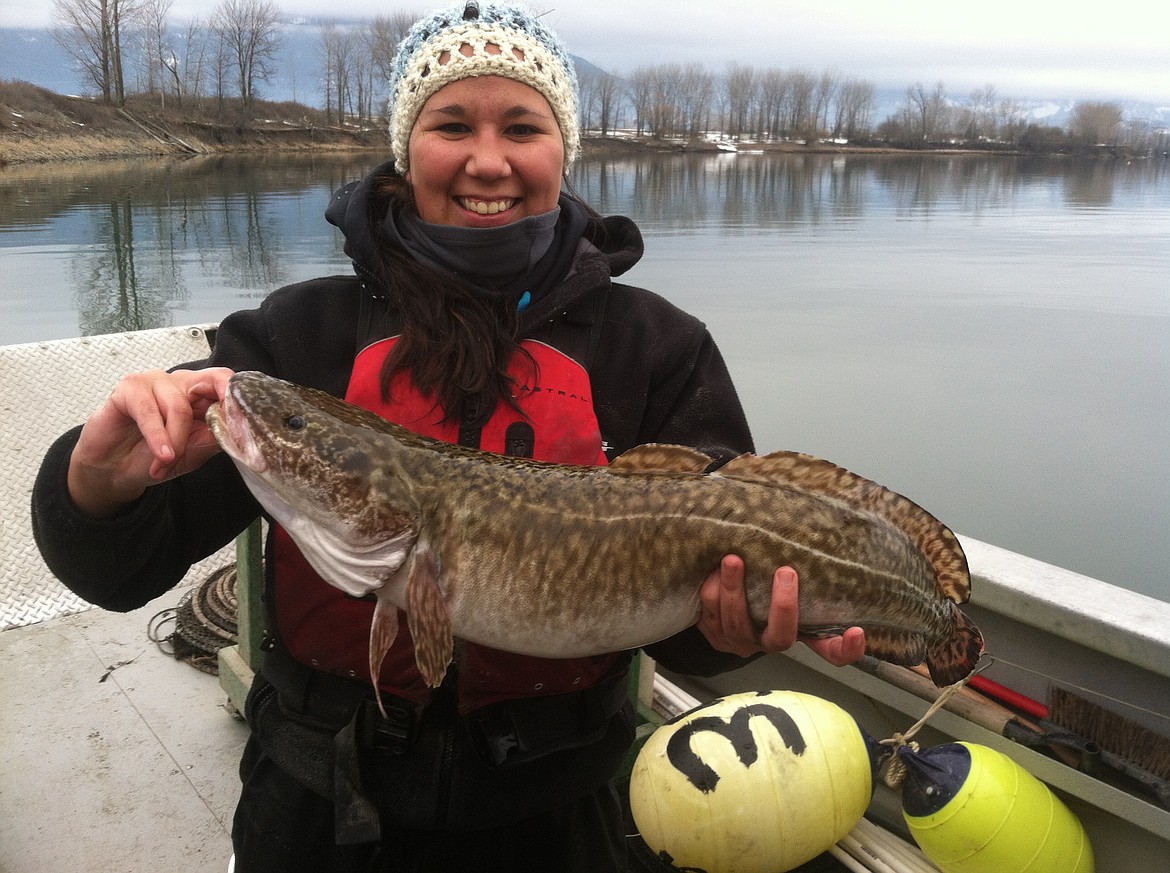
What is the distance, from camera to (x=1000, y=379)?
41.4 ft

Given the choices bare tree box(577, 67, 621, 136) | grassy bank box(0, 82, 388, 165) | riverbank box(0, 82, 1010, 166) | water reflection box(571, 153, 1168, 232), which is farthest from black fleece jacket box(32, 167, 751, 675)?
bare tree box(577, 67, 621, 136)

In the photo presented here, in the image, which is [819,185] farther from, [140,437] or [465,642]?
[140,437]

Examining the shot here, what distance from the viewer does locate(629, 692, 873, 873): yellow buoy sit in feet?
9.45

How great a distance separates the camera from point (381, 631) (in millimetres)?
1916

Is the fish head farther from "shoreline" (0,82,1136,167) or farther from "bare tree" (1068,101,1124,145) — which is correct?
"bare tree" (1068,101,1124,145)

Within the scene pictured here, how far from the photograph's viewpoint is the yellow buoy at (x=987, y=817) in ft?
9.41

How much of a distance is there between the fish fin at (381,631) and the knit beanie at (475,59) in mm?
1180

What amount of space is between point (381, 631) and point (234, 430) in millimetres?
511

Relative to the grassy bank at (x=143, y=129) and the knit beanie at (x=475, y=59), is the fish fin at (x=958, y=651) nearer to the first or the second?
the knit beanie at (x=475, y=59)

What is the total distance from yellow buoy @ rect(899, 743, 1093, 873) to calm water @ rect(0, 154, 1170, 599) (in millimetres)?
5113

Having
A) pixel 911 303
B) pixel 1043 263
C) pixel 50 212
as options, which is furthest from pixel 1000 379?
pixel 50 212

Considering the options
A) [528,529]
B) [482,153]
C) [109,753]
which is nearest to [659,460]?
[528,529]

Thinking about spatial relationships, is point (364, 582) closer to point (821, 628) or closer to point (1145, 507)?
point (821, 628)

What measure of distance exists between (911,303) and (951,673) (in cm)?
1514
